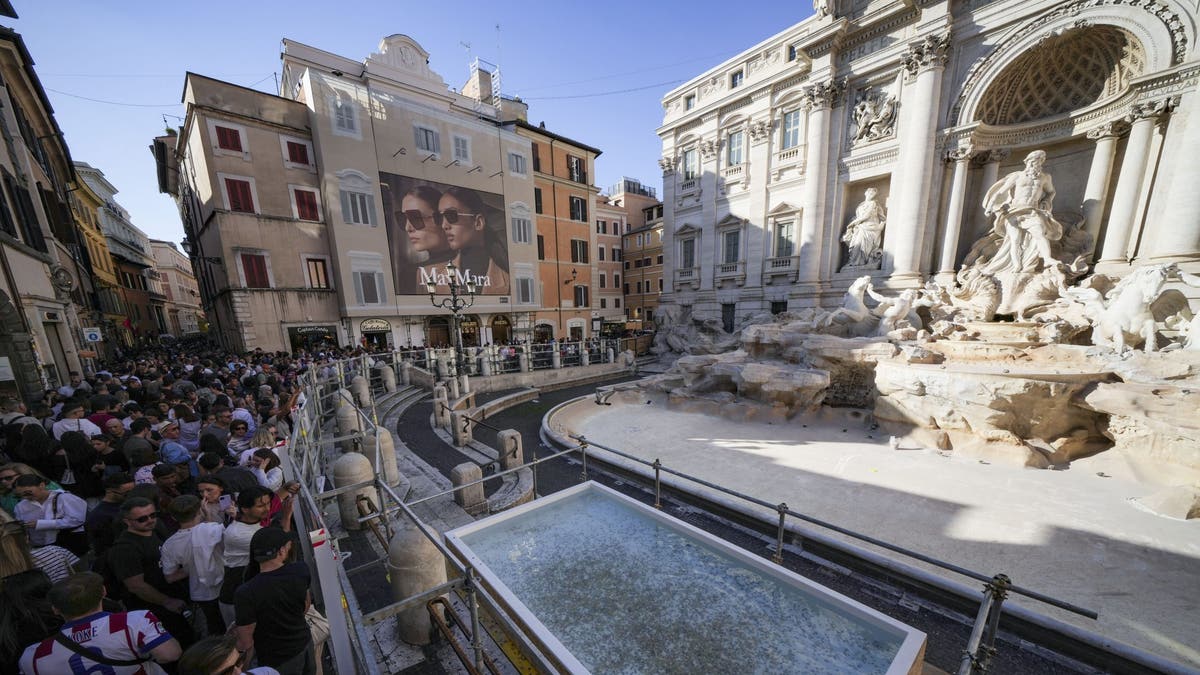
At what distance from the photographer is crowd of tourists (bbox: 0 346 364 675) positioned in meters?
2.01

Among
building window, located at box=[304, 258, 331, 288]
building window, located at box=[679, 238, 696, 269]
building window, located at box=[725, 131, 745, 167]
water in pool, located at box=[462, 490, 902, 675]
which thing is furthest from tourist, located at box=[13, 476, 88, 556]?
building window, located at box=[725, 131, 745, 167]

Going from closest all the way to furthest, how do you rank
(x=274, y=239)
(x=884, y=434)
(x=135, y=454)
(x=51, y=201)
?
1. (x=135, y=454)
2. (x=884, y=434)
3. (x=51, y=201)
4. (x=274, y=239)

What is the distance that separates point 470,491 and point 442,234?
19366 mm

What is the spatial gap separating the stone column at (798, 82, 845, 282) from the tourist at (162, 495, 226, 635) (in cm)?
2183

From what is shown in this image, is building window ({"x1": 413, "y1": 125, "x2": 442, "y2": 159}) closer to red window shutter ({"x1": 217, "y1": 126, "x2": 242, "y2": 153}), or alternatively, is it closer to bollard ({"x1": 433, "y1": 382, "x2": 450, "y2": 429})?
red window shutter ({"x1": 217, "y1": 126, "x2": 242, "y2": 153})

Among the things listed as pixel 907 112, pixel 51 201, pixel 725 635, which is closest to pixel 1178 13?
pixel 907 112

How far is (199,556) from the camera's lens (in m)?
2.91

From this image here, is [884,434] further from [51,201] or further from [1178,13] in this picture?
[51,201]

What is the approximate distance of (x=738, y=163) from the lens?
22312 mm

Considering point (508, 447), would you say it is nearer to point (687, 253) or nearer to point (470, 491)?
point (470, 491)

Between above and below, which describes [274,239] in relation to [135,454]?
above

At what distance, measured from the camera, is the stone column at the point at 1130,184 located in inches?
495

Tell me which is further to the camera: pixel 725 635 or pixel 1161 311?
pixel 1161 311

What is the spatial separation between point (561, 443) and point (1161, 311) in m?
15.6
